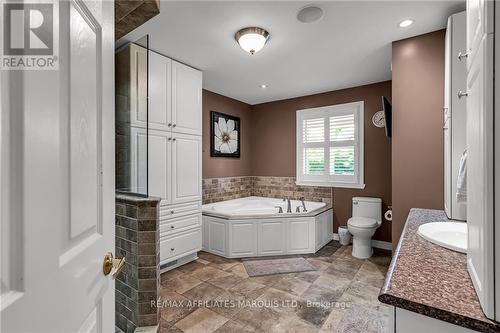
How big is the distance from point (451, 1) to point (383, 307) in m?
2.57

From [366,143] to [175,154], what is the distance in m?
2.94

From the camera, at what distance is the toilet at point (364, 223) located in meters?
3.29

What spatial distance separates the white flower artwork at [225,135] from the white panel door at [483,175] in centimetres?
363

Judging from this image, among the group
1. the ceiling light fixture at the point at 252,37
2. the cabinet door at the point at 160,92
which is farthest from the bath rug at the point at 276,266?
the ceiling light fixture at the point at 252,37

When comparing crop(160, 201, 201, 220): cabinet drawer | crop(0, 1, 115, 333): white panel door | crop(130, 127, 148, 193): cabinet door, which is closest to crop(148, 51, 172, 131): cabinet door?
crop(130, 127, 148, 193): cabinet door

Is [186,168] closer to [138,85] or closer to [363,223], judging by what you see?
[138,85]

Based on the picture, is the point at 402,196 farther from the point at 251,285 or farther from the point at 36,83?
the point at 36,83

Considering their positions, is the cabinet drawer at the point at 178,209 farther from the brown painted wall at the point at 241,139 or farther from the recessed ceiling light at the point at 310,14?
the recessed ceiling light at the point at 310,14

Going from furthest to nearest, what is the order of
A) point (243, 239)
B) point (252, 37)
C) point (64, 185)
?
point (243, 239) < point (252, 37) < point (64, 185)

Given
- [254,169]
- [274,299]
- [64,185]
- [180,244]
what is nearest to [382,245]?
A: [274,299]

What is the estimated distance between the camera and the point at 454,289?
2.69 feet

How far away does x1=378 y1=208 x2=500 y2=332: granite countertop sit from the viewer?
2.24 ft

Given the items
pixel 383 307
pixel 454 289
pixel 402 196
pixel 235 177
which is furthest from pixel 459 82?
pixel 235 177

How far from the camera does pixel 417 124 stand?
232cm
